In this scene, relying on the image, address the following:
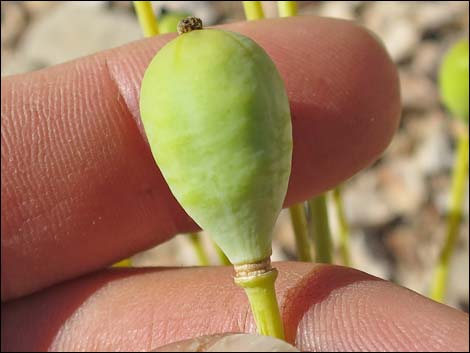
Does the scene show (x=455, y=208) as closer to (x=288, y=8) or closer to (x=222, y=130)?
(x=288, y=8)

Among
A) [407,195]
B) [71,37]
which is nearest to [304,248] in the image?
[407,195]

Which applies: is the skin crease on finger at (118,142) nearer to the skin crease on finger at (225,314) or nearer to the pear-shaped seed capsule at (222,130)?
the skin crease on finger at (225,314)

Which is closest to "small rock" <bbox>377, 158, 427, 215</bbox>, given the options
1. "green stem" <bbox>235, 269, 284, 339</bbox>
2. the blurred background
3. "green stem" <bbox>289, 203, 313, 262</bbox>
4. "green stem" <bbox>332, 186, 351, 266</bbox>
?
the blurred background

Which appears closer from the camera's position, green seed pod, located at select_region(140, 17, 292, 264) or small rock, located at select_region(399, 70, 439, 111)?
green seed pod, located at select_region(140, 17, 292, 264)

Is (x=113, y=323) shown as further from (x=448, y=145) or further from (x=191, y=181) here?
(x=448, y=145)

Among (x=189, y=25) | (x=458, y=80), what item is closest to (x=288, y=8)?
(x=458, y=80)

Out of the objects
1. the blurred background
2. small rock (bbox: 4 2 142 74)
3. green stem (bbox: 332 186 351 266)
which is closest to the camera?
green stem (bbox: 332 186 351 266)

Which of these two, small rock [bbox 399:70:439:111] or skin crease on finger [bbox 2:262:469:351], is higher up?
skin crease on finger [bbox 2:262:469:351]

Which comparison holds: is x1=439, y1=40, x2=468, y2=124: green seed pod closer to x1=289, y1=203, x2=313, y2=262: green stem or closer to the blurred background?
x1=289, y1=203, x2=313, y2=262: green stem

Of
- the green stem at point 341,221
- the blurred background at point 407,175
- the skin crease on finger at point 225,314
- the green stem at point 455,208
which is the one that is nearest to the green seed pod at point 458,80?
the green stem at point 455,208
